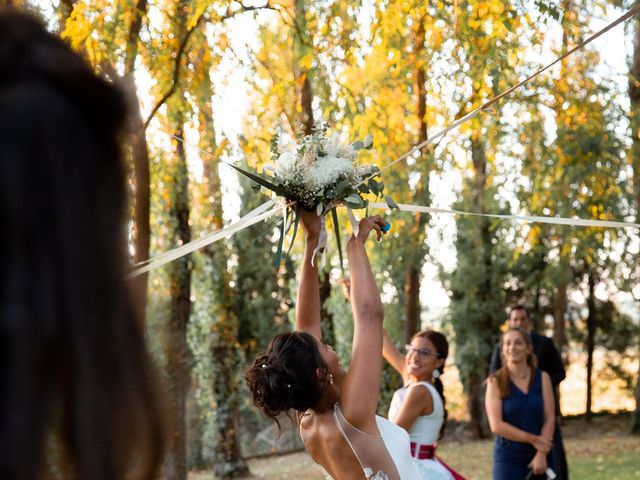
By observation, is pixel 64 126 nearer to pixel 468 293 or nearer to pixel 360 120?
pixel 360 120

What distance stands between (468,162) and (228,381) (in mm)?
6034

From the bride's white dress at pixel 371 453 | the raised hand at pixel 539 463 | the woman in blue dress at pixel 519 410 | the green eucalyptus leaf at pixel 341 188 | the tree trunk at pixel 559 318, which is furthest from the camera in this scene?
the tree trunk at pixel 559 318

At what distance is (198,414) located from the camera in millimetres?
15945

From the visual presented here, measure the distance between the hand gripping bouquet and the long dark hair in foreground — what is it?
277 centimetres

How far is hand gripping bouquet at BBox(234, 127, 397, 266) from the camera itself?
3432 mm

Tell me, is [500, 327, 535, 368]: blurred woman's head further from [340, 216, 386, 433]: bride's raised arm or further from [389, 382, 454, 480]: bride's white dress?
[340, 216, 386, 433]: bride's raised arm

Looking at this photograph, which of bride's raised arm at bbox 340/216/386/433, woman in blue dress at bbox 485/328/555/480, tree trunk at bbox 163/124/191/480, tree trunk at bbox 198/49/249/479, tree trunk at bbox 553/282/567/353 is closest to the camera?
bride's raised arm at bbox 340/216/386/433

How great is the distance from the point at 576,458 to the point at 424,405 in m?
9.67

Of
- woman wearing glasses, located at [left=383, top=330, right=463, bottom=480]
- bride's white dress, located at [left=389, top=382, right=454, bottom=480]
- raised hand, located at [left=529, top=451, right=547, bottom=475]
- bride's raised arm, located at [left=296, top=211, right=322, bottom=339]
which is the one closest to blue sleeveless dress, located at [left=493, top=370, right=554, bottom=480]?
raised hand, located at [left=529, top=451, right=547, bottom=475]

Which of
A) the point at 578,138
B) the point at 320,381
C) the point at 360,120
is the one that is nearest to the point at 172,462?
the point at 360,120

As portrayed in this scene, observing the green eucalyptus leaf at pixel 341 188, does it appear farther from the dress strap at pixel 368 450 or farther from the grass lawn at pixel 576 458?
the grass lawn at pixel 576 458

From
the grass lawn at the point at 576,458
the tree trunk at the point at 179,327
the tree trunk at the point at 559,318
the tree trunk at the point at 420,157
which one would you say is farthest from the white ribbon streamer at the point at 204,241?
the tree trunk at the point at 559,318

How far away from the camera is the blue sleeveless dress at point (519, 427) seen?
238 inches

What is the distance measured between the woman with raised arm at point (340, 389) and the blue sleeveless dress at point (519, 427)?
297 cm
